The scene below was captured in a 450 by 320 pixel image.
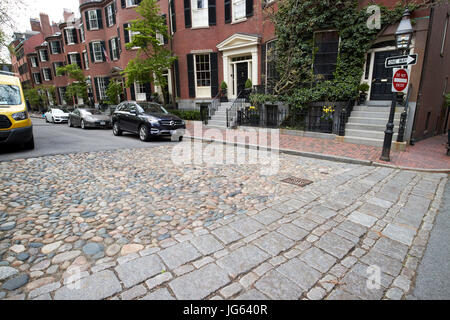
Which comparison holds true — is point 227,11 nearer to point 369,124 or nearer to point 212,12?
point 212,12

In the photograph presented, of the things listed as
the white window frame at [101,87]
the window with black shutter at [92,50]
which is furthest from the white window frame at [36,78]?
the white window frame at [101,87]

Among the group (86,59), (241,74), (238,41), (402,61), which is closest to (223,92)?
(241,74)

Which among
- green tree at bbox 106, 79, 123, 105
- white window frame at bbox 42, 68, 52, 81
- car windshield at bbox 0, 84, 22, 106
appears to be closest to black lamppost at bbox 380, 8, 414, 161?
car windshield at bbox 0, 84, 22, 106

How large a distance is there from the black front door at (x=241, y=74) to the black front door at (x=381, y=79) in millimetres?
7775

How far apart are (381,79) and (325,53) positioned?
9.49ft

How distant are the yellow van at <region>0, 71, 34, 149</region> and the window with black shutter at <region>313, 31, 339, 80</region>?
1247cm

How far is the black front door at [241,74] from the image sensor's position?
15.9m

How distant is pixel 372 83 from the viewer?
1103 cm

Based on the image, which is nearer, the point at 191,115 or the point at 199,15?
the point at 191,115

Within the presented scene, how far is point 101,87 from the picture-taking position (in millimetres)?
26781

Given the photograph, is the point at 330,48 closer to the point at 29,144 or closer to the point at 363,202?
the point at 363,202
